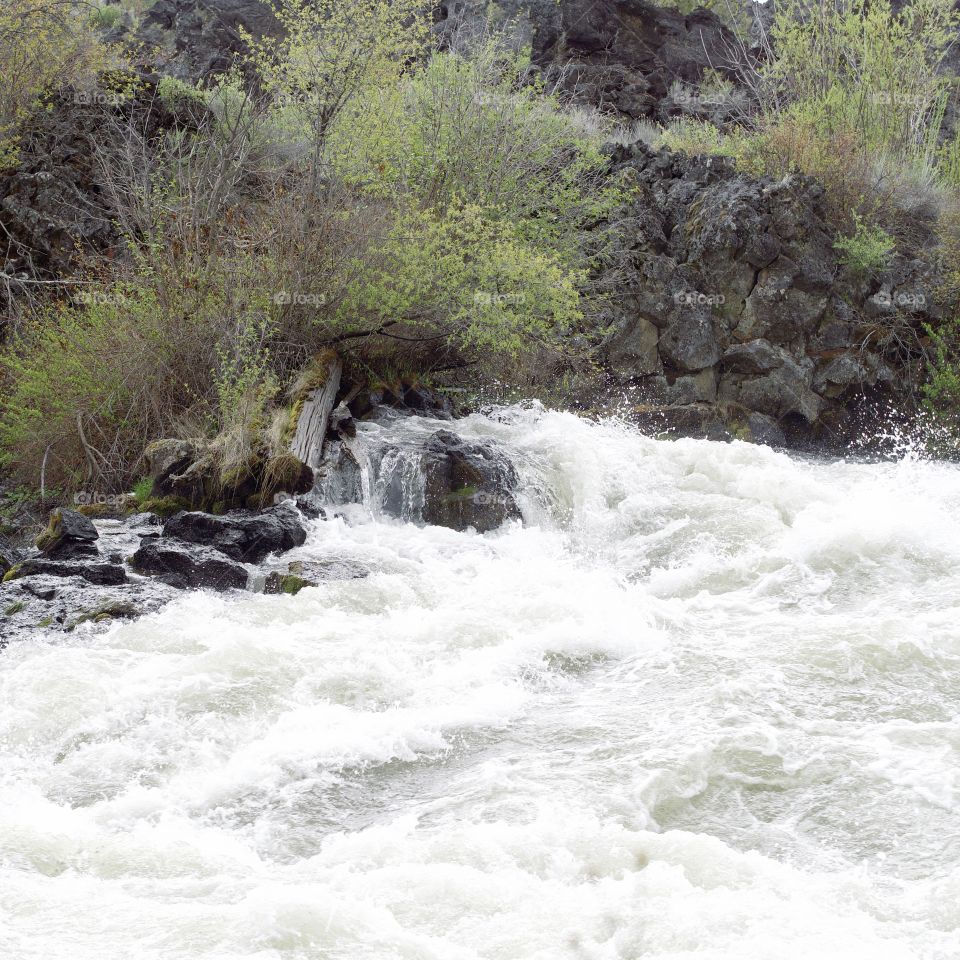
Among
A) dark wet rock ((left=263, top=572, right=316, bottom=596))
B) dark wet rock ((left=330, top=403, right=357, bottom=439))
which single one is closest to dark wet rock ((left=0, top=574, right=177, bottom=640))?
dark wet rock ((left=263, top=572, right=316, bottom=596))

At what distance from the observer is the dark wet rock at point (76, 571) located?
299 inches

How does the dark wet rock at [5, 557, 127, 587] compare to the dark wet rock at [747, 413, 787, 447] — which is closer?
the dark wet rock at [5, 557, 127, 587]

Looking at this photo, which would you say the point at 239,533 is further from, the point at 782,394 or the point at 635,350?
the point at 782,394

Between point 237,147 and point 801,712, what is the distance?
480 inches

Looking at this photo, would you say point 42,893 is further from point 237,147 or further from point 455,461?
point 237,147

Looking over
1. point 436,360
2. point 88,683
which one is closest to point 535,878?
point 88,683

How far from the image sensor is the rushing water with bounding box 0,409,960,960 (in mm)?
3871

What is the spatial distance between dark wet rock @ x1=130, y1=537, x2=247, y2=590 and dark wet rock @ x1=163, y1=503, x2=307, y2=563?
0.33 meters

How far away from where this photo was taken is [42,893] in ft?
13.2

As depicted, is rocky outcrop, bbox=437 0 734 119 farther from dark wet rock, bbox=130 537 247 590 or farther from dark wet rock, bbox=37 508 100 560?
dark wet rock, bbox=130 537 247 590

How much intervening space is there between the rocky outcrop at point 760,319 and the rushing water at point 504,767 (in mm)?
7031

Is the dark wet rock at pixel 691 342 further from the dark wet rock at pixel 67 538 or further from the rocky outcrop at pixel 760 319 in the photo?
the dark wet rock at pixel 67 538

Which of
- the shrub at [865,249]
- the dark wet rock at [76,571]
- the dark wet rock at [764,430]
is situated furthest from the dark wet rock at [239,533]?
the shrub at [865,249]

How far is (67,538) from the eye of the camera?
810cm
